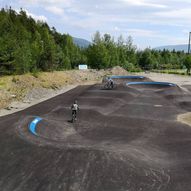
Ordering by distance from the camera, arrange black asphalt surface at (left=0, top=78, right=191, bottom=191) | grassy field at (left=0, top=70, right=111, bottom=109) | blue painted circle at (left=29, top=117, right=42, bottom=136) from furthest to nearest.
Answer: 1. grassy field at (left=0, top=70, right=111, bottom=109)
2. blue painted circle at (left=29, top=117, right=42, bottom=136)
3. black asphalt surface at (left=0, top=78, right=191, bottom=191)

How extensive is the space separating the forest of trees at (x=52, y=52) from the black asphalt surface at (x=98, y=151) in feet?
52.7

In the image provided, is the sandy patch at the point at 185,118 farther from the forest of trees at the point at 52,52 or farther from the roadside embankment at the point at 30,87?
the forest of trees at the point at 52,52

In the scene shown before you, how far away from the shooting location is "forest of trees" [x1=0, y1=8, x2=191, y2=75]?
4116 centimetres

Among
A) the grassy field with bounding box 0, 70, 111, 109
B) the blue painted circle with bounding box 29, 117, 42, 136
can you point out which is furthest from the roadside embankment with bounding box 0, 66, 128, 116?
the blue painted circle with bounding box 29, 117, 42, 136

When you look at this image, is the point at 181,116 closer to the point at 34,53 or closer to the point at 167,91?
the point at 167,91

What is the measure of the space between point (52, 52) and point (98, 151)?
40.9 meters

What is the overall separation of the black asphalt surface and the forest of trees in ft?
52.7

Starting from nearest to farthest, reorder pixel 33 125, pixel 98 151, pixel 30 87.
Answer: pixel 98 151 → pixel 33 125 → pixel 30 87

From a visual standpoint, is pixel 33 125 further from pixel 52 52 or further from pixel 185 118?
pixel 52 52

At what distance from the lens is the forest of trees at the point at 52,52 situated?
1620 inches

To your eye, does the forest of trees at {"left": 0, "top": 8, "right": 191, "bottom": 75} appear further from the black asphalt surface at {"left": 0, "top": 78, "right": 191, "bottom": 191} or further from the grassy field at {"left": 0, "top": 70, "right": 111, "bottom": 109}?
the black asphalt surface at {"left": 0, "top": 78, "right": 191, "bottom": 191}

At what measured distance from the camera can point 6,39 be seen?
39.2 metres

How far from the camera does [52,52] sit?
171 ft

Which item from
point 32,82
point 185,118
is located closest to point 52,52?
point 32,82
